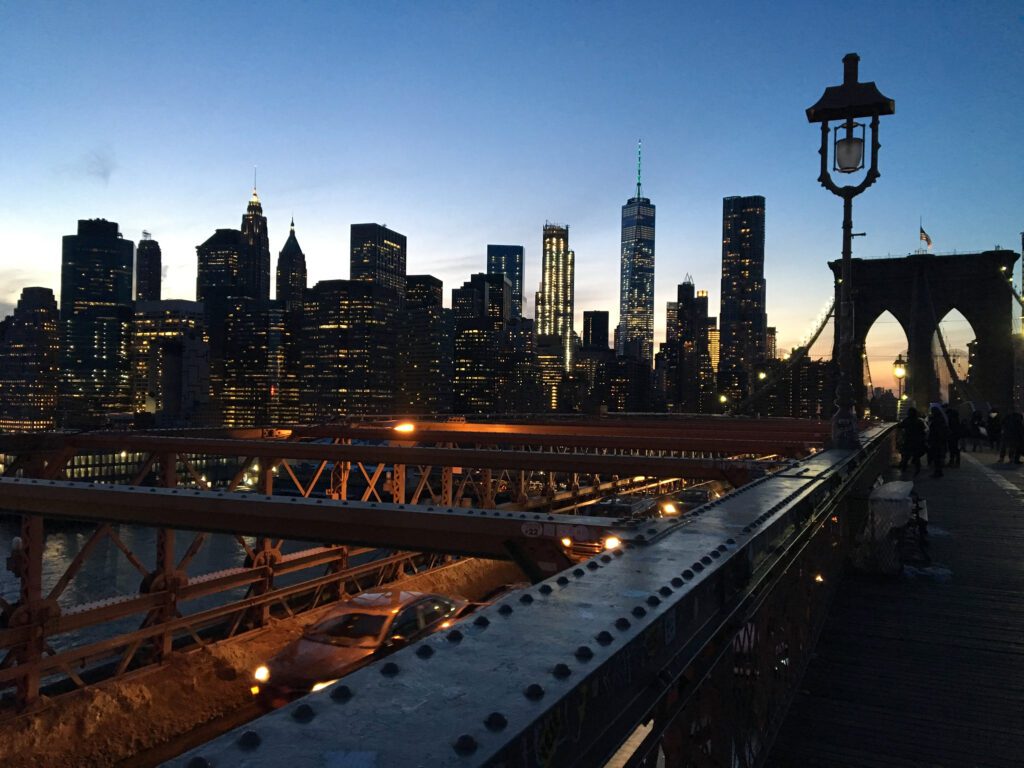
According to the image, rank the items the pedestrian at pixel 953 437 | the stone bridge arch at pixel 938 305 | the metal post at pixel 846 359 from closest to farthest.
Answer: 1. the metal post at pixel 846 359
2. the pedestrian at pixel 953 437
3. the stone bridge arch at pixel 938 305

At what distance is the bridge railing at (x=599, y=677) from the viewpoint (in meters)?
1.59

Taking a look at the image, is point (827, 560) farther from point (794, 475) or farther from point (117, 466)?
point (117, 466)

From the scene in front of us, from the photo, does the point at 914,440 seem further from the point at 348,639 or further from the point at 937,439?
the point at 348,639

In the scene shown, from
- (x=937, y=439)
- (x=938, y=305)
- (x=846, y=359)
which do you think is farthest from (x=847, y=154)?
(x=938, y=305)

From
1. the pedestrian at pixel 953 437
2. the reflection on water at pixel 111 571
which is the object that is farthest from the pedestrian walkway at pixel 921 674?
the reflection on water at pixel 111 571

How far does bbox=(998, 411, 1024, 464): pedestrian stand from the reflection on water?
3700 centimetres

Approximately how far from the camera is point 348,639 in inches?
461

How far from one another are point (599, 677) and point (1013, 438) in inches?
972

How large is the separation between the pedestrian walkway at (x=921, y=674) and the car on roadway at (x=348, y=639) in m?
6.20

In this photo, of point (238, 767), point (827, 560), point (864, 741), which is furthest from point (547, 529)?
point (827, 560)

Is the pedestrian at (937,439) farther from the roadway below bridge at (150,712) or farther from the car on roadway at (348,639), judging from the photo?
the roadway below bridge at (150,712)

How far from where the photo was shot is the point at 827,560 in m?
7.09

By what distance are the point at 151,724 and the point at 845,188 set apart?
46.9 ft

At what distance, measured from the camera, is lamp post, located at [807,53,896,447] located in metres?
11.4
